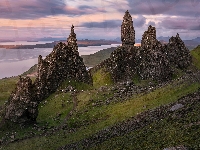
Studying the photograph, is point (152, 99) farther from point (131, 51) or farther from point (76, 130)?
point (131, 51)

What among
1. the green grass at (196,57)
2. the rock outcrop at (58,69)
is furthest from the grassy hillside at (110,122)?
the green grass at (196,57)

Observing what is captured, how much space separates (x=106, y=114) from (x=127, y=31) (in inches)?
3495

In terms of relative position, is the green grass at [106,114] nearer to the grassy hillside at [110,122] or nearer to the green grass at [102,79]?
the grassy hillside at [110,122]

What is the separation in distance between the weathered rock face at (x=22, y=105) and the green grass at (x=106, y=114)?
1035 centimetres

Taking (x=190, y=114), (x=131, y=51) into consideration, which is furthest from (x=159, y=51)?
(x=190, y=114)

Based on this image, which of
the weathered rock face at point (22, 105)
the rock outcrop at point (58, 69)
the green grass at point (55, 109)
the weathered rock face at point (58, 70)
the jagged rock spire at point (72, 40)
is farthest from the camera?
the jagged rock spire at point (72, 40)

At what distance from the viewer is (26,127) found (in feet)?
237

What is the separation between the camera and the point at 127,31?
151 m

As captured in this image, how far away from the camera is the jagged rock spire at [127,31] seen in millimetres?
150500

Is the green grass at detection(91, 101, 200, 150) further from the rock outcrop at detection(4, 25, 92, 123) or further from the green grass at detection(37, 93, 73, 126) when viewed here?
the rock outcrop at detection(4, 25, 92, 123)

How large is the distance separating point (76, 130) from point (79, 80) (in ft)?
160

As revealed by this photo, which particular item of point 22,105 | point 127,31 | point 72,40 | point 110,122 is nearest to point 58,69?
point 72,40

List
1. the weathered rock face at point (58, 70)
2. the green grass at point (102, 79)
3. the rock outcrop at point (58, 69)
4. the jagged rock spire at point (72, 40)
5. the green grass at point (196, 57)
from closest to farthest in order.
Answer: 1. the rock outcrop at point (58, 69)
2. the weathered rock face at point (58, 70)
3. the jagged rock spire at point (72, 40)
4. the green grass at point (102, 79)
5. the green grass at point (196, 57)

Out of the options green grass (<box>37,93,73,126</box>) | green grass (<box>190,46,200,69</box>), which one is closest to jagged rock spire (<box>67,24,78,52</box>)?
green grass (<box>37,93,73,126</box>)
